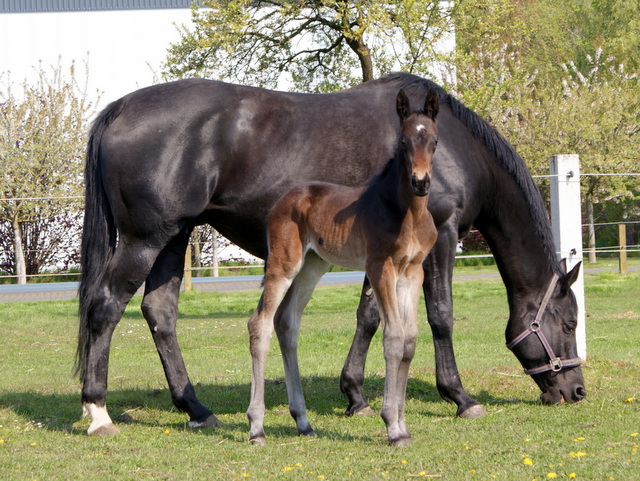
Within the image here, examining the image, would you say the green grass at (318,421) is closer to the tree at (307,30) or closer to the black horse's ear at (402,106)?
the black horse's ear at (402,106)

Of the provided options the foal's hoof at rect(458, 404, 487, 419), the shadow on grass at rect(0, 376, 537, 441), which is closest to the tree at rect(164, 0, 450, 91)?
the shadow on grass at rect(0, 376, 537, 441)

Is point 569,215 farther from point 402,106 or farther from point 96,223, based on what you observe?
point 96,223

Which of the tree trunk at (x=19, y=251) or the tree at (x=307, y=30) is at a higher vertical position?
the tree at (x=307, y=30)

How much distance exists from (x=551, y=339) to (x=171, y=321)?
2947mm

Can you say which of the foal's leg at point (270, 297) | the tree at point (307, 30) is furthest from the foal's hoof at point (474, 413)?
the tree at point (307, 30)

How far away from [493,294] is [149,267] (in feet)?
39.8

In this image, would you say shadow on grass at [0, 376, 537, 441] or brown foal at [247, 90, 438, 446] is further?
shadow on grass at [0, 376, 537, 441]

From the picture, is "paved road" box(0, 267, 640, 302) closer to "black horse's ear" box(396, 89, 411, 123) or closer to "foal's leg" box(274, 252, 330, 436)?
"foal's leg" box(274, 252, 330, 436)

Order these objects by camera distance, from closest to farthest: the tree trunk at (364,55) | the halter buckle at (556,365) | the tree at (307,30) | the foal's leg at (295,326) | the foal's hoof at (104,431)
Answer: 1. the foal's leg at (295,326)
2. the foal's hoof at (104,431)
3. the halter buckle at (556,365)
4. the tree at (307,30)
5. the tree trunk at (364,55)

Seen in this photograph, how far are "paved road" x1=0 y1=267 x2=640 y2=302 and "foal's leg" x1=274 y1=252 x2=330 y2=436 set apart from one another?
13.0 meters

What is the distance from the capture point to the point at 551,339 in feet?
21.0

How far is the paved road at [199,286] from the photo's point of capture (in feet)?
63.2

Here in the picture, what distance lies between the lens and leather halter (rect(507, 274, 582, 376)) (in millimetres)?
6332

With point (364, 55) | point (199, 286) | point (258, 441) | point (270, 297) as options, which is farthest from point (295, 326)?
point (199, 286)
